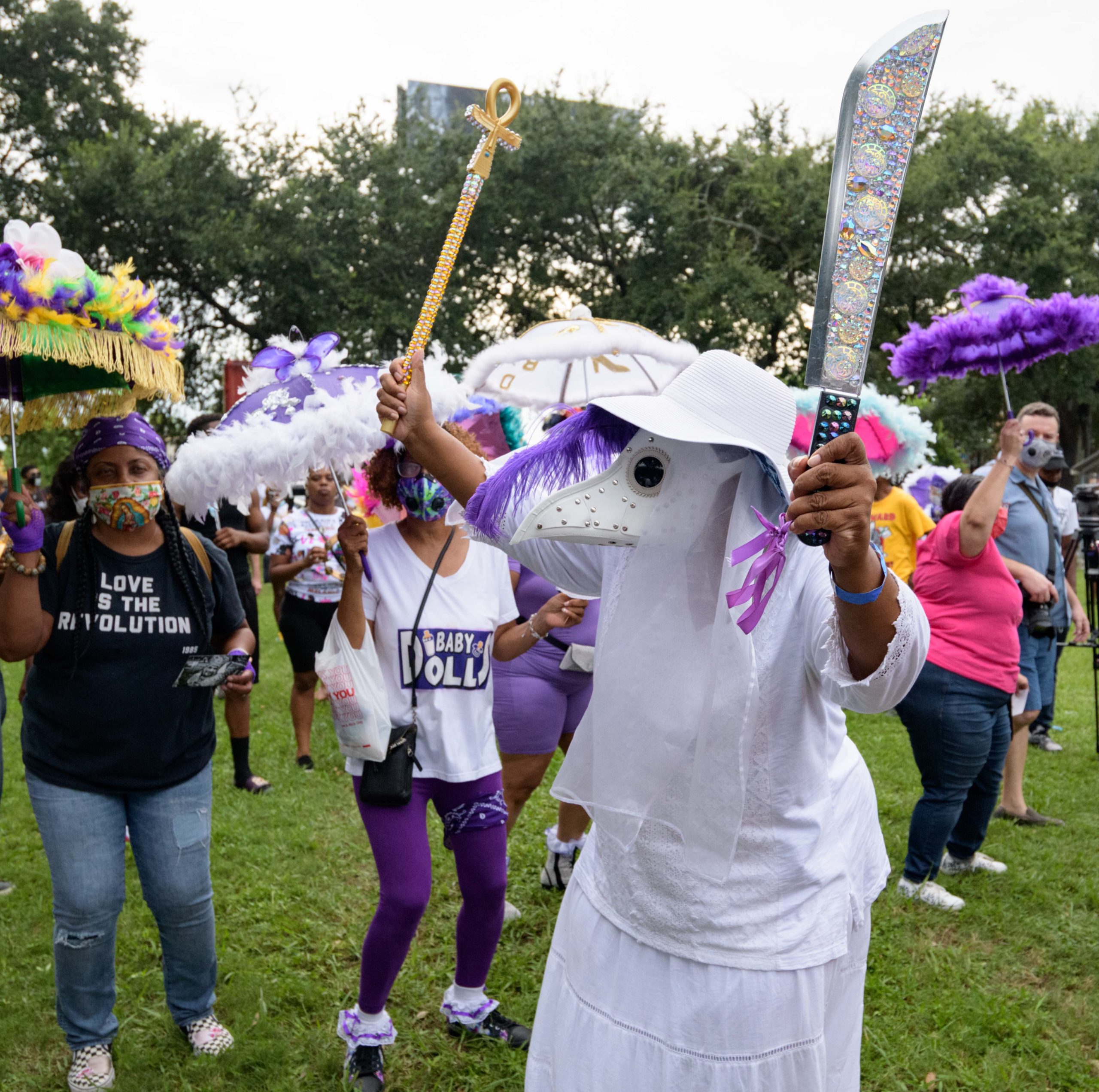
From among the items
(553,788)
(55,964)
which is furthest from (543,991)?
(55,964)

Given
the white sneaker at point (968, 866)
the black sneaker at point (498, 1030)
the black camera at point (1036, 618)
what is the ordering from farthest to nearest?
the black camera at point (1036, 618) < the white sneaker at point (968, 866) < the black sneaker at point (498, 1030)

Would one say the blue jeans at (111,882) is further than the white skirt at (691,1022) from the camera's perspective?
Yes

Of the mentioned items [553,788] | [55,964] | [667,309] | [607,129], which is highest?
[607,129]

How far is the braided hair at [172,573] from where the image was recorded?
9.70 ft

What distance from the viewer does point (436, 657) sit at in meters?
3.14

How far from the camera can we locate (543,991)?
210 centimetres

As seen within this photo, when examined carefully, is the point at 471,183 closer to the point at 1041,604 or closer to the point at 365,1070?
the point at 365,1070

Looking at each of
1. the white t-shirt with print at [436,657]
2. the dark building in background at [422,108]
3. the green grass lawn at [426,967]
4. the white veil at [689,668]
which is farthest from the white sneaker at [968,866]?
the dark building in background at [422,108]

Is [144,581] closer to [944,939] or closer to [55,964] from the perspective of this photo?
[55,964]

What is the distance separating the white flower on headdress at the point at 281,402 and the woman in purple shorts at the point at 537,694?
4.78ft

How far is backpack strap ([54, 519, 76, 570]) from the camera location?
9.77ft

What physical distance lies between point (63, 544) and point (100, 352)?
609mm

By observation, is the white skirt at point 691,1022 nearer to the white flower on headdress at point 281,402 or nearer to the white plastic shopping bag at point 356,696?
the white plastic shopping bag at point 356,696

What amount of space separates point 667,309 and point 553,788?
20.1m
